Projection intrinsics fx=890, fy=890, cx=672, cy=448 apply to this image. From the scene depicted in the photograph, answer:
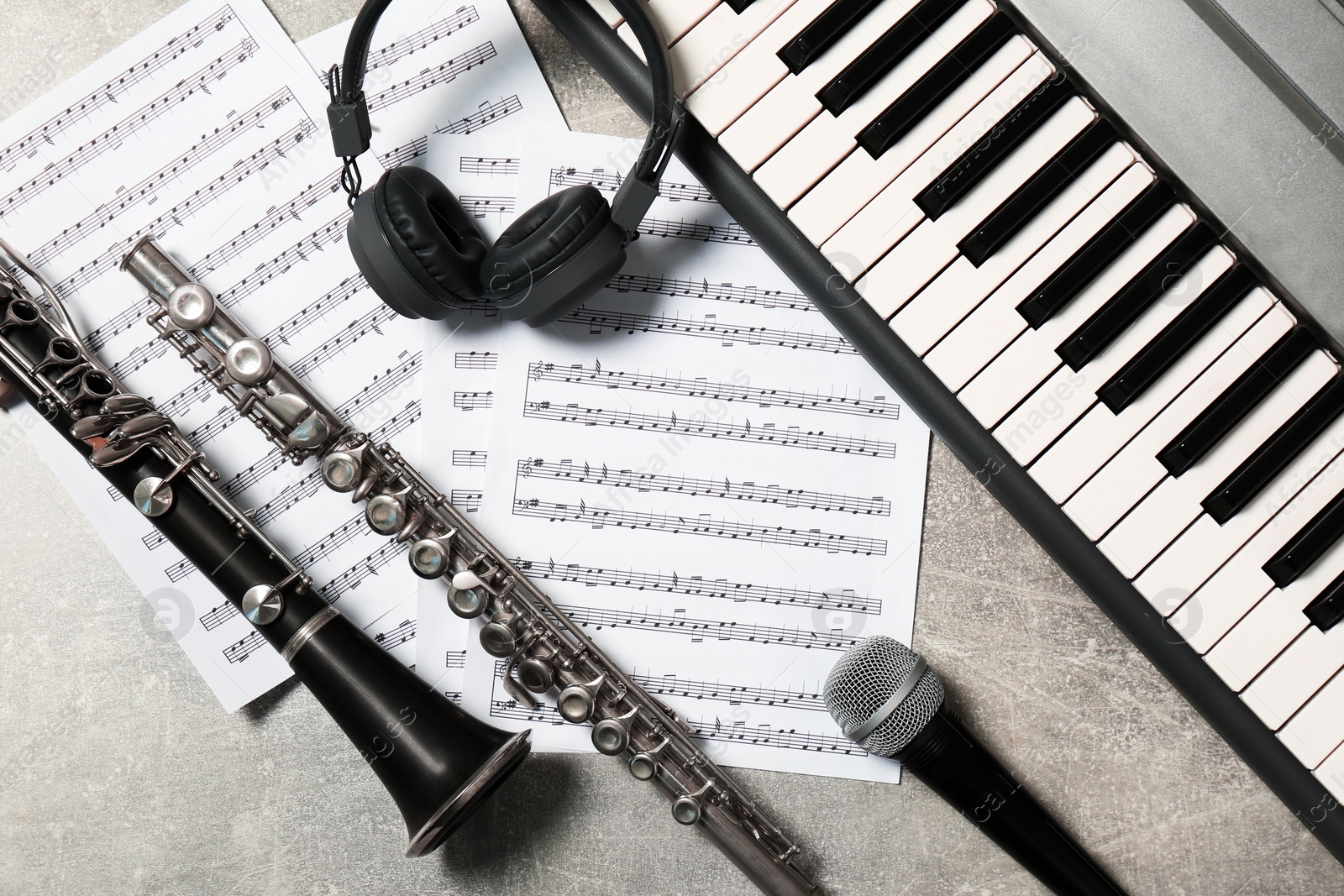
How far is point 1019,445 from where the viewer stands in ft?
3.49

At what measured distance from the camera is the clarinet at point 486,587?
125 cm

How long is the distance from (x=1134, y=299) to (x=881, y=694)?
0.60m

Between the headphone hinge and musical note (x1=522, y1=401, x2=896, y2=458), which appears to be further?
musical note (x1=522, y1=401, x2=896, y2=458)

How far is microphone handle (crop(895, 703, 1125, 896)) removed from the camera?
128cm

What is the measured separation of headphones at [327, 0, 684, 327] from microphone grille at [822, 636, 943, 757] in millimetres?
653

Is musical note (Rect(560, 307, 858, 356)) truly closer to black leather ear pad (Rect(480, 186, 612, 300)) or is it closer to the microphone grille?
black leather ear pad (Rect(480, 186, 612, 300))

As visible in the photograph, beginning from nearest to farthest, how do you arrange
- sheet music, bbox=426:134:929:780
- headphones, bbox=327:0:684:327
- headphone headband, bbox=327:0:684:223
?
headphone headband, bbox=327:0:684:223 < headphones, bbox=327:0:684:327 < sheet music, bbox=426:134:929:780

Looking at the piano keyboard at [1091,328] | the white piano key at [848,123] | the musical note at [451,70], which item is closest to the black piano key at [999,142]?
the piano keyboard at [1091,328]

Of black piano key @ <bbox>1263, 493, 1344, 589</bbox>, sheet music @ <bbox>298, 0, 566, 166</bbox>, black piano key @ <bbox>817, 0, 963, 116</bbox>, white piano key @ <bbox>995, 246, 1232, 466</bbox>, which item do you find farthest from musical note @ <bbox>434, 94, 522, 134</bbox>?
black piano key @ <bbox>1263, 493, 1344, 589</bbox>

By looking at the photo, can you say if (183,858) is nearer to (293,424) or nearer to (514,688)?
(514,688)

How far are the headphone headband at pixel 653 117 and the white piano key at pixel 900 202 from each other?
0.69 feet

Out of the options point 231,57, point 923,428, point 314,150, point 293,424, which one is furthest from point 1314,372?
point 231,57

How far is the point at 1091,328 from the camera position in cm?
106

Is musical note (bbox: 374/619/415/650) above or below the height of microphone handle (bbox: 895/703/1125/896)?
above
